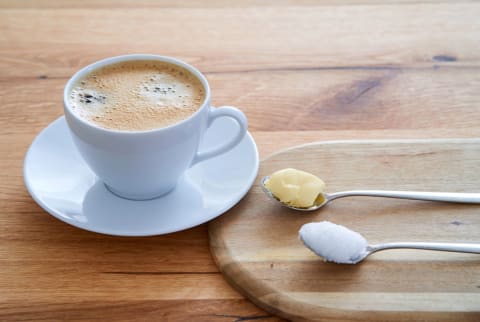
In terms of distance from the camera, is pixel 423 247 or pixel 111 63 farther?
pixel 111 63

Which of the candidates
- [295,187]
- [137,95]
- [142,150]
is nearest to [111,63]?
[137,95]

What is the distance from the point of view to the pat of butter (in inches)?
32.2

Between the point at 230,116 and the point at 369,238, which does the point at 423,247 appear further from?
the point at 230,116

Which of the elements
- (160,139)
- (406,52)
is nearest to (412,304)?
(160,139)

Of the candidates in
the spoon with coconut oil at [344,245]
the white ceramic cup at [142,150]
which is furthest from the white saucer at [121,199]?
the spoon with coconut oil at [344,245]

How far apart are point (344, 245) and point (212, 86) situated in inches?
20.6

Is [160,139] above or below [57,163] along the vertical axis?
above

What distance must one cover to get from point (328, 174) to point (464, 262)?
237mm

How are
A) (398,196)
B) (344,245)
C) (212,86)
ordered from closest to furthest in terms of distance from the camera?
(344,245) < (398,196) < (212,86)

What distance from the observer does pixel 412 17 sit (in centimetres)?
139

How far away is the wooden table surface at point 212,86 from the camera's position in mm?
722

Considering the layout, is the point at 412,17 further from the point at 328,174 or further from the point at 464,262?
the point at 464,262

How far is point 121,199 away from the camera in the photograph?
0.84 metres

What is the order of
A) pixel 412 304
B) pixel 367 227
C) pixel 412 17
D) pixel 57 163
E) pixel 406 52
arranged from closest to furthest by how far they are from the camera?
pixel 412 304
pixel 367 227
pixel 57 163
pixel 406 52
pixel 412 17
